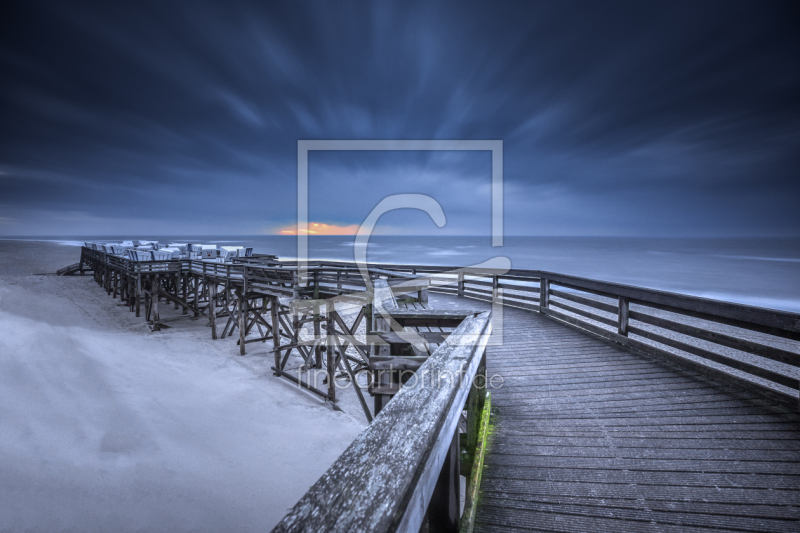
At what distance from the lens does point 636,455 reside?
2832 mm

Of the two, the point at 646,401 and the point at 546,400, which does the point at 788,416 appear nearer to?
the point at 646,401

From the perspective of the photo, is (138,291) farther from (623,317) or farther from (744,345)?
(744,345)

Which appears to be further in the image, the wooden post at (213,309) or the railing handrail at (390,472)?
the wooden post at (213,309)

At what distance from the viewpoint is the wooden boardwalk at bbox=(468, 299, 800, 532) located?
224 cm

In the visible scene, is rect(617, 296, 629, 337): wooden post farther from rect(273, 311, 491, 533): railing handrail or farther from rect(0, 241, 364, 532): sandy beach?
rect(0, 241, 364, 532): sandy beach

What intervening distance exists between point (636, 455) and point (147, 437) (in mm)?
8629

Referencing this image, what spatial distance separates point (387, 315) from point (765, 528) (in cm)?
284

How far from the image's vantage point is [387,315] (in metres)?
3.08

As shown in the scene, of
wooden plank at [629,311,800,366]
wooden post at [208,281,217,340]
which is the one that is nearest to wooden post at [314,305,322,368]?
wooden post at [208,281,217,340]

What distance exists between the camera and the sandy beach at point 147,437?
5.43 m

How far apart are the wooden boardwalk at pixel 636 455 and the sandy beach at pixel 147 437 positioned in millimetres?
4797

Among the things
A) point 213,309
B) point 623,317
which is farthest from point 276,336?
point 623,317

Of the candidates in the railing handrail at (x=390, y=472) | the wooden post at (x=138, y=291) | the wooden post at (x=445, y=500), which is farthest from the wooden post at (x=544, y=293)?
the wooden post at (x=138, y=291)

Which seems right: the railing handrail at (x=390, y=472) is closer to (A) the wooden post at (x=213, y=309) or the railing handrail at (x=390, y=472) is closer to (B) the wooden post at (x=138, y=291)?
(A) the wooden post at (x=213, y=309)
